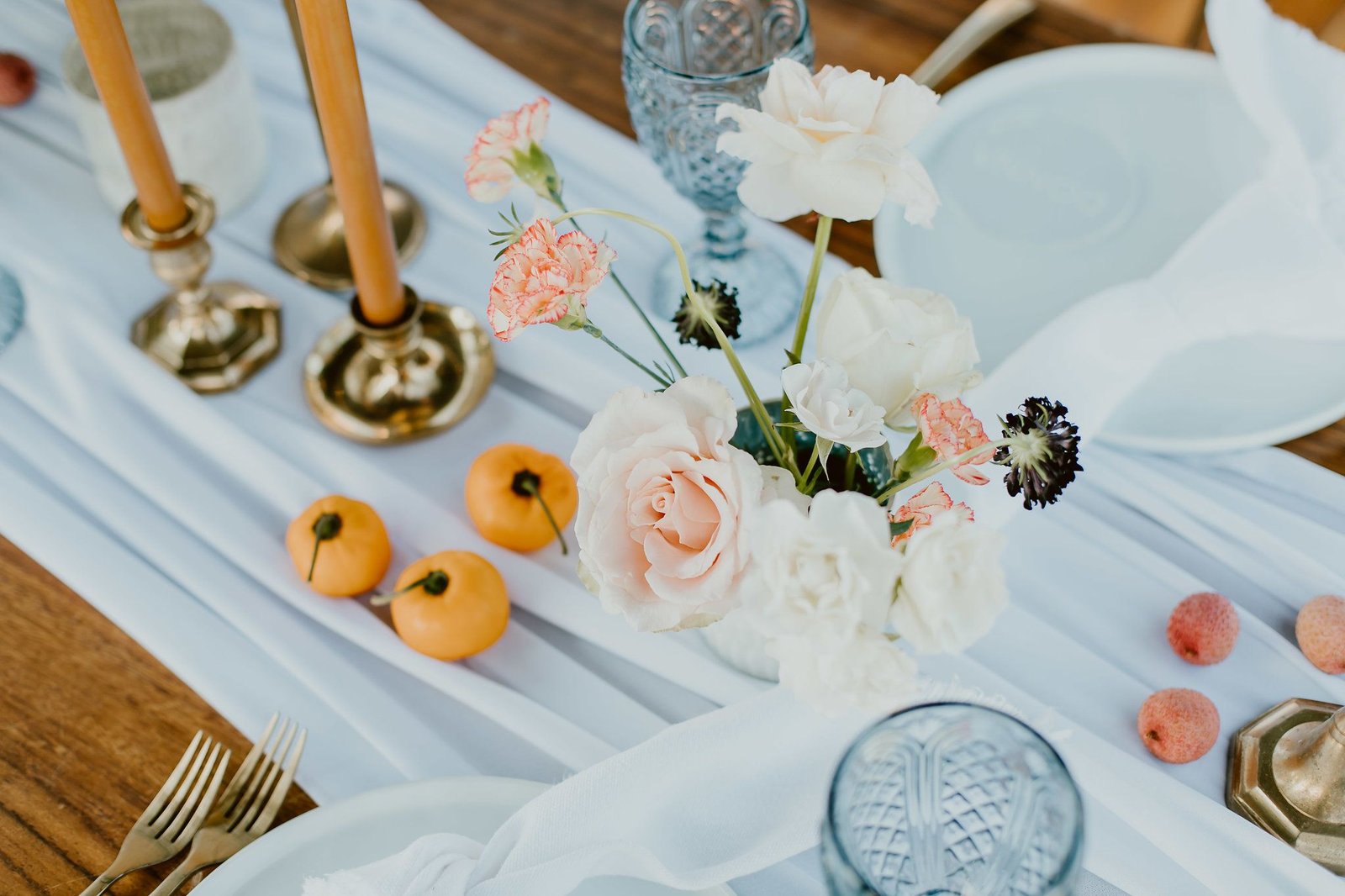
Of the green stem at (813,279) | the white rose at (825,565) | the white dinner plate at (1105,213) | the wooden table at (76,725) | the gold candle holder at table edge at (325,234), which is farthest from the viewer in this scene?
the gold candle holder at table edge at (325,234)

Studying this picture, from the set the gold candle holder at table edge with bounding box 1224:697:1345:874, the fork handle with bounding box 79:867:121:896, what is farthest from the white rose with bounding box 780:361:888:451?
the fork handle with bounding box 79:867:121:896

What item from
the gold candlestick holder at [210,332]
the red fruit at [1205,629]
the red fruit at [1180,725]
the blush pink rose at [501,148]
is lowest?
the gold candlestick holder at [210,332]

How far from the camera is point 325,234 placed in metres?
0.83

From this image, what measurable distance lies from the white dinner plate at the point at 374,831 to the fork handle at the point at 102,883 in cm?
5

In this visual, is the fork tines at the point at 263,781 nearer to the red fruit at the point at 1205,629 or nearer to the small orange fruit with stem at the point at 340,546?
the small orange fruit with stem at the point at 340,546

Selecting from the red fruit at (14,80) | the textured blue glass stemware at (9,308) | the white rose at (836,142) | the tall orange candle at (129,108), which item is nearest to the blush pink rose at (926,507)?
the white rose at (836,142)

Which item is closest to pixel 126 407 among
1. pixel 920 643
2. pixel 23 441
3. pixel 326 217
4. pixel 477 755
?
pixel 23 441

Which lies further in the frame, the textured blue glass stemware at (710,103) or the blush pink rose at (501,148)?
the textured blue glass stemware at (710,103)

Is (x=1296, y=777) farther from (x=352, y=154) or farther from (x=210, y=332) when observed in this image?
(x=210, y=332)

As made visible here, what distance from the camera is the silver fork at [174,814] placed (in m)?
0.54

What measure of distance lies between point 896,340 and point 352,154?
312 millimetres

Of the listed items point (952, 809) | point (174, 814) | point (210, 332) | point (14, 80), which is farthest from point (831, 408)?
point (14, 80)

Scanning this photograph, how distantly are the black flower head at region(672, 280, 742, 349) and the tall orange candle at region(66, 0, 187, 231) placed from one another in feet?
1.12

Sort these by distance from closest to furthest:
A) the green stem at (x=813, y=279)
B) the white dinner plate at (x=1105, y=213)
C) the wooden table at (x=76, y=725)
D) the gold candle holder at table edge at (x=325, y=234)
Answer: the green stem at (x=813, y=279) → the wooden table at (x=76, y=725) → the white dinner plate at (x=1105, y=213) → the gold candle holder at table edge at (x=325, y=234)
